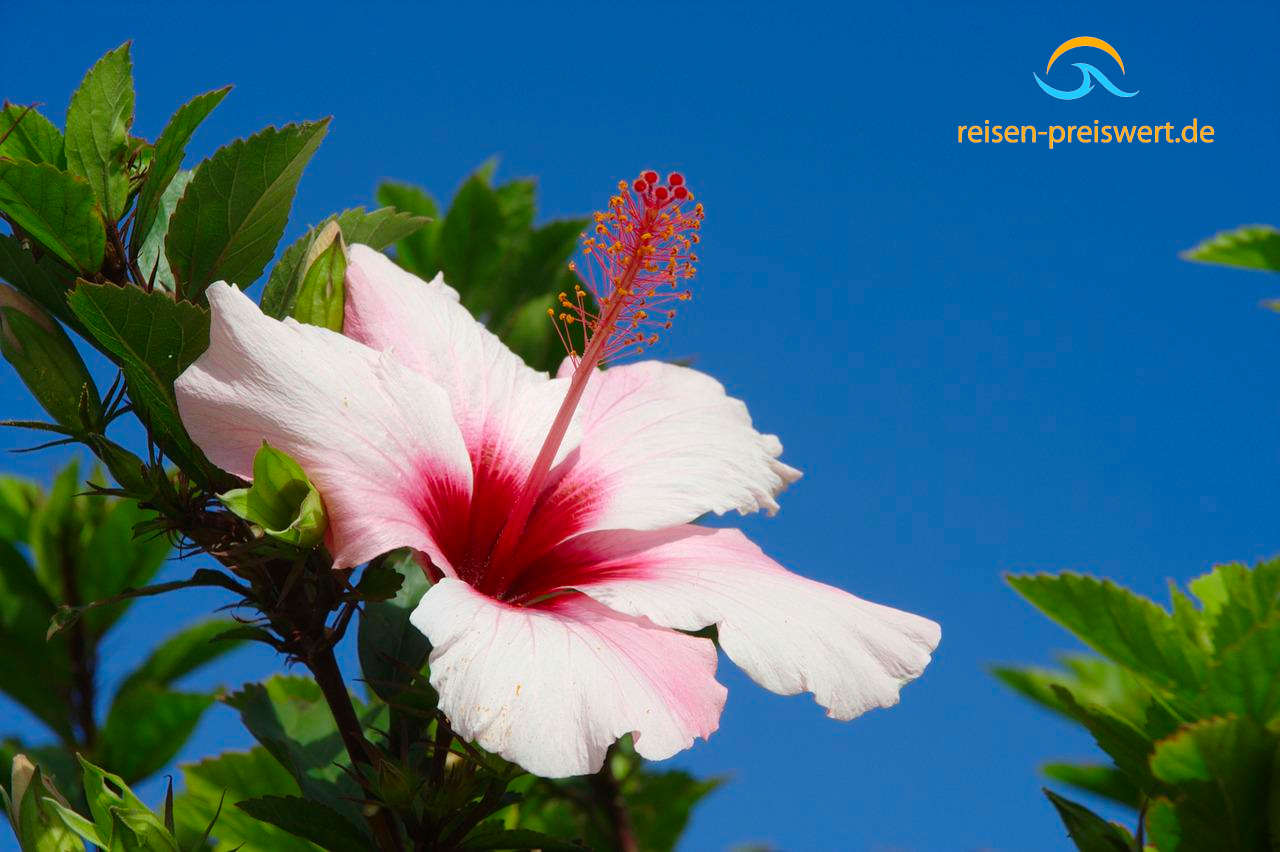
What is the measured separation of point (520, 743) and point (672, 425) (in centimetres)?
68

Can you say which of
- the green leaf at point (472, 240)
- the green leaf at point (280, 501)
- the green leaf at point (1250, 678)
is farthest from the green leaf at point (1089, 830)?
the green leaf at point (472, 240)

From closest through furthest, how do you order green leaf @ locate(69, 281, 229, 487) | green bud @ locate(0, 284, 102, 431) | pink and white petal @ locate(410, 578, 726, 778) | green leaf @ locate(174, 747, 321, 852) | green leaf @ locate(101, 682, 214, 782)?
pink and white petal @ locate(410, 578, 726, 778)
green leaf @ locate(69, 281, 229, 487)
green bud @ locate(0, 284, 102, 431)
green leaf @ locate(174, 747, 321, 852)
green leaf @ locate(101, 682, 214, 782)

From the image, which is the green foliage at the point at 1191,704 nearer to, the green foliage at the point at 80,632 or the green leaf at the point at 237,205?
the green leaf at the point at 237,205

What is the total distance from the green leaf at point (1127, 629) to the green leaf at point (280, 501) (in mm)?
855

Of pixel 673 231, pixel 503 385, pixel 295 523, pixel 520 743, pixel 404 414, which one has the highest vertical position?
pixel 673 231

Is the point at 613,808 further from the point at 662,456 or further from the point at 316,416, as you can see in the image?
the point at 316,416

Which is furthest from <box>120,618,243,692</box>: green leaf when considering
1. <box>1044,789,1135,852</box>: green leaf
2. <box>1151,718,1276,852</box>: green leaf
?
<box>1151,718,1276,852</box>: green leaf

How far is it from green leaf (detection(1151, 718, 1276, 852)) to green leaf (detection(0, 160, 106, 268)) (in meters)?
1.32

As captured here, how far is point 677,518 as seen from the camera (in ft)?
5.13

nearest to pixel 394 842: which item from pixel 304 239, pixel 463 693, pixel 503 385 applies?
pixel 463 693

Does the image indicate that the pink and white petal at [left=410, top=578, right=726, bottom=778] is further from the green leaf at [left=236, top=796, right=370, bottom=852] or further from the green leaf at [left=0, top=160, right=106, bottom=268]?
the green leaf at [left=0, top=160, right=106, bottom=268]

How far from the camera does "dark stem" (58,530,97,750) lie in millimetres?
2535

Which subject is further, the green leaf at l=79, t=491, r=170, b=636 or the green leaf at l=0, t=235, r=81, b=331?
the green leaf at l=79, t=491, r=170, b=636

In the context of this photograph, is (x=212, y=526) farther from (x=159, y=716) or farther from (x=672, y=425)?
(x=159, y=716)
